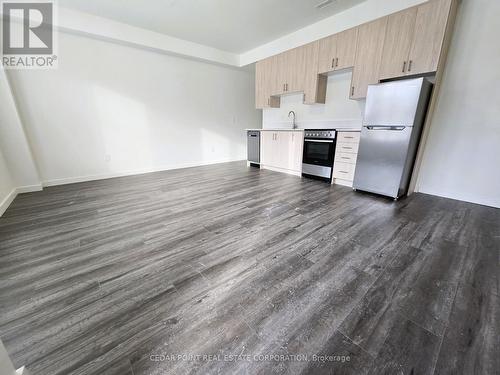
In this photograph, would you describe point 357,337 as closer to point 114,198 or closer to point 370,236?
point 370,236


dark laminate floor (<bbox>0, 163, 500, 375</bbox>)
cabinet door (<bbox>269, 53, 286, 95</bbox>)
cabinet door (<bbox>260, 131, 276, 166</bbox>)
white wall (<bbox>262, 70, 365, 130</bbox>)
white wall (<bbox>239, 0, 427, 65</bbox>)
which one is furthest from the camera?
cabinet door (<bbox>260, 131, 276, 166</bbox>)

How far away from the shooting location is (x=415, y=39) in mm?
2592

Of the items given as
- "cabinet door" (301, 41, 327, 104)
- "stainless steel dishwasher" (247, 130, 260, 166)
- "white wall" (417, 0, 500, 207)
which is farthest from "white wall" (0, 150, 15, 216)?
"white wall" (417, 0, 500, 207)

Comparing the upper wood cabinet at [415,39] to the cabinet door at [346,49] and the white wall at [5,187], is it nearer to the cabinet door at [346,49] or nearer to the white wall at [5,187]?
the cabinet door at [346,49]

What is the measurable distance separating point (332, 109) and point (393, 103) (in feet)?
4.63

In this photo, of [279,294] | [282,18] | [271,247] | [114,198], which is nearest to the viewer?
[279,294]

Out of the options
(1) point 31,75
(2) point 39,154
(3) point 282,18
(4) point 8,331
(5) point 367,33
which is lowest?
(4) point 8,331

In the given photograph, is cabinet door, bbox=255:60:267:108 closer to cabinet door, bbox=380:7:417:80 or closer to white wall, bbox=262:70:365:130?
white wall, bbox=262:70:365:130

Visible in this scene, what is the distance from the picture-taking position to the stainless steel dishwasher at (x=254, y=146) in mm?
4773

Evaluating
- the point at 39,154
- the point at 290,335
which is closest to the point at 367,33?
the point at 290,335

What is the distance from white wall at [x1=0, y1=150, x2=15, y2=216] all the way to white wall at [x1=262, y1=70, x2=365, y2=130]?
488 cm

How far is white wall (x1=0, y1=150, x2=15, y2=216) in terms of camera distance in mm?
2568

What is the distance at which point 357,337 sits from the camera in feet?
3.32

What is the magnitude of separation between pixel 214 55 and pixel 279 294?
17.2 feet
